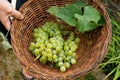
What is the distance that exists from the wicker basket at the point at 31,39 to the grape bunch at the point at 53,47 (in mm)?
47

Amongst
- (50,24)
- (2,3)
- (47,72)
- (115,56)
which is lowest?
(115,56)

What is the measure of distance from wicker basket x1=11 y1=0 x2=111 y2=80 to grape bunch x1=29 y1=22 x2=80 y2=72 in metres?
0.05

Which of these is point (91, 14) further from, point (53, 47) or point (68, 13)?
point (53, 47)

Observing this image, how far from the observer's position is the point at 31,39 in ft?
7.50

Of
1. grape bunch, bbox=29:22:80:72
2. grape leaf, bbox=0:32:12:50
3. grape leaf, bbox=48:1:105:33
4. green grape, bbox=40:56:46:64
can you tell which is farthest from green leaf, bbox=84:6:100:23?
grape leaf, bbox=0:32:12:50

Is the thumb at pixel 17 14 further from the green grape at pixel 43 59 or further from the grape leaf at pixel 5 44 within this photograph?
the grape leaf at pixel 5 44

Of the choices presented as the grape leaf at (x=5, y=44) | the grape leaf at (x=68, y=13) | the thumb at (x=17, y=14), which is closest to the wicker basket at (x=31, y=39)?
the thumb at (x=17, y=14)

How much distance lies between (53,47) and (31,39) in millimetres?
242

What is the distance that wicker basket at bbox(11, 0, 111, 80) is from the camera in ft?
6.48

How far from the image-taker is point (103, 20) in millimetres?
2188

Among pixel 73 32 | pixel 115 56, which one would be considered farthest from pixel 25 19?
pixel 115 56

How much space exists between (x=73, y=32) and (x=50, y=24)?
174mm

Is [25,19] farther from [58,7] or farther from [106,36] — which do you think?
[106,36]

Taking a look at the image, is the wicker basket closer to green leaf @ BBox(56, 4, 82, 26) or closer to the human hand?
the human hand
